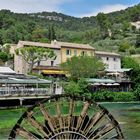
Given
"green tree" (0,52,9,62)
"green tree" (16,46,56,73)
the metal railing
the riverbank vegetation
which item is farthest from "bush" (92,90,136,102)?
"green tree" (0,52,9,62)

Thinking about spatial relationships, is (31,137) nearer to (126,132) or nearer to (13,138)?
(13,138)

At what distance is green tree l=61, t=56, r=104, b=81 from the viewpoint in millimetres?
83188

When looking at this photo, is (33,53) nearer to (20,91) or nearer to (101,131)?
(20,91)

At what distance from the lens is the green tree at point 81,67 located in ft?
273

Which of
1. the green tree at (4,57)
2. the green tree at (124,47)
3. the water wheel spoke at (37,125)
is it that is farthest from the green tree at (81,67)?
the water wheel spoke at (37,125)

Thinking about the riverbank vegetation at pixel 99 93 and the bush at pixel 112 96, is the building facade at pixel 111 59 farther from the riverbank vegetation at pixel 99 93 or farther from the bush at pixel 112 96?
the bush at pixel 112 96

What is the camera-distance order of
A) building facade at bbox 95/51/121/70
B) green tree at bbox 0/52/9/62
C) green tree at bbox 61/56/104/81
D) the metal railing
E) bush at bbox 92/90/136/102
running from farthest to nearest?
building facade at bbox 95/51/121/70, green tree at bbox 0/52/9/62, green tree at bbox 61/56/104/81, bush at bbox 92/90/136/102, the metal railing

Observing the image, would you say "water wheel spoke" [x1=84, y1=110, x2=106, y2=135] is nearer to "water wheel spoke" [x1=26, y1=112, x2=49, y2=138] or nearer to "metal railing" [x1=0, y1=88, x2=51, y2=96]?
"water wheel spoke" [x1=26, y1=112, x2=49, y2=138]

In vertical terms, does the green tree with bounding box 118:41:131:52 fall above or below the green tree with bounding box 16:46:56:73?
above

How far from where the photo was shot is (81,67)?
273 feet

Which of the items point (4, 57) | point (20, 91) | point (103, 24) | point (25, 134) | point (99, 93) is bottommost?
point (99, 93)

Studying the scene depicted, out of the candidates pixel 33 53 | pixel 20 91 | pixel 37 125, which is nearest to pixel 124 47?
pixel 33 53

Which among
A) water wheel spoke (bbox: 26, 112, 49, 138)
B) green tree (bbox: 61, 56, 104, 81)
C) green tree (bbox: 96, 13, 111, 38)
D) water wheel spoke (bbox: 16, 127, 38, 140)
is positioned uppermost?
green tree (bbox: 96, 13, 111, 38)

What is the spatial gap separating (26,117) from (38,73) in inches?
2645
